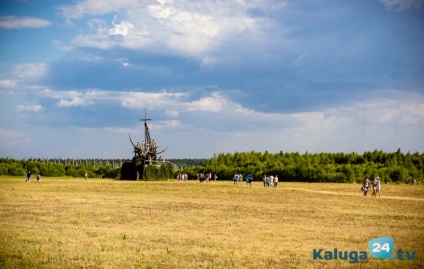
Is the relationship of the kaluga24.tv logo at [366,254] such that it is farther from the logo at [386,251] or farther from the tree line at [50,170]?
the tree line at [50,170]

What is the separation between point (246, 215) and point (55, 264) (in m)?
14.3

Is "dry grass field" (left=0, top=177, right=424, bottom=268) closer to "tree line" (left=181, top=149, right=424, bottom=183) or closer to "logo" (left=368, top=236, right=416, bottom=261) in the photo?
"logo" (left=368, top=236, right=416, bottom=261)

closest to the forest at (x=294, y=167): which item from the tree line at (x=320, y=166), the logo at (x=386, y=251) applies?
the tree line at (x=320, y=166)

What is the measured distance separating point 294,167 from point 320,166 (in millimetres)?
4940

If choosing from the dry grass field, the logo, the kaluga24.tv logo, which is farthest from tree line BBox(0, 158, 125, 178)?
the kaluga24.tv logo

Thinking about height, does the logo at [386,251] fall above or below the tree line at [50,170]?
below

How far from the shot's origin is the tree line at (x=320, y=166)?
82.1 metres

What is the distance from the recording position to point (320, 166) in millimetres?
86312

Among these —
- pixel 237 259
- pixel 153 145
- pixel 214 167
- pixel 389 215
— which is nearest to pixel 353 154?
pixel 214 167

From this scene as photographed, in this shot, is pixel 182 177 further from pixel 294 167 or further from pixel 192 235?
pixel 192 235

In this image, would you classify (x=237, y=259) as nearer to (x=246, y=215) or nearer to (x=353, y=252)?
(x=353, y=252)

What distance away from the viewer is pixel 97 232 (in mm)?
18891

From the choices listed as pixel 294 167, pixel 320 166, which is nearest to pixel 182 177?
pixel 294 167

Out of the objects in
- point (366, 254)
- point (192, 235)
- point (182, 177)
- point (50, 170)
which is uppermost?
point (50, 170)
